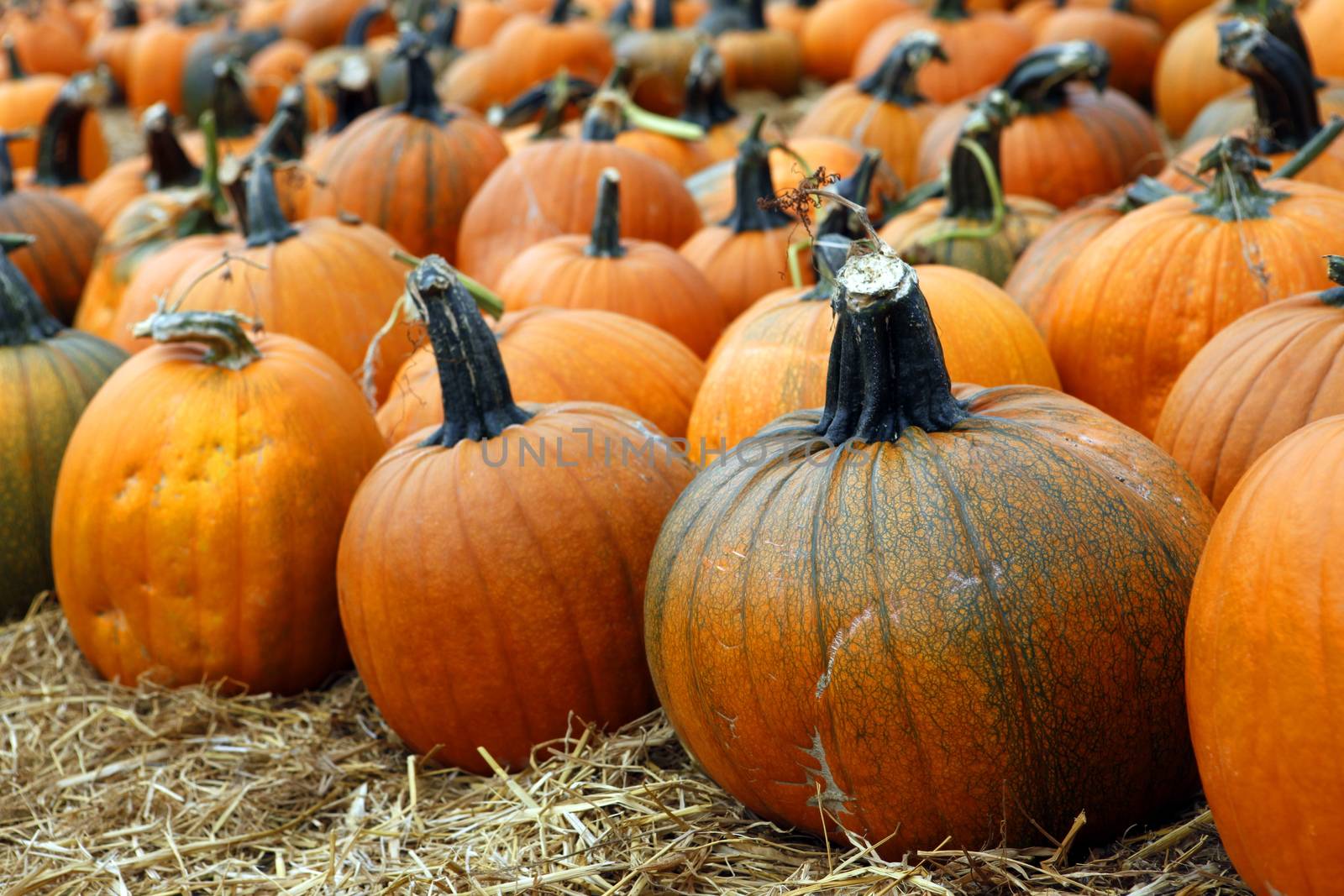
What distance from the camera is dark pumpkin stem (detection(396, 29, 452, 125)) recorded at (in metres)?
5.25

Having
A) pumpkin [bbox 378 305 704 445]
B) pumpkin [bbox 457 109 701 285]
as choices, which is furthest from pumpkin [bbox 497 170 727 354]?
pumpkin [bbox 457 109 701 285]

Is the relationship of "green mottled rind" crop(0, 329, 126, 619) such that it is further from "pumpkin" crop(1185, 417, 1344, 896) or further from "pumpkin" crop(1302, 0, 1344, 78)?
"pumpkin" crop(1302, 0, 1344, 78)

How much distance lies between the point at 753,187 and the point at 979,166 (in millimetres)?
816

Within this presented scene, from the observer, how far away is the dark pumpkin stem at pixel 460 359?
107 inches

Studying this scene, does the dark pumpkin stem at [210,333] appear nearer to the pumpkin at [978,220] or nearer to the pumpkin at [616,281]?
the pumpkin at [616,281]

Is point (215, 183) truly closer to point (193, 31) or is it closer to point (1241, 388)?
point (1241, 388)

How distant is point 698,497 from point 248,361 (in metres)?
1.40

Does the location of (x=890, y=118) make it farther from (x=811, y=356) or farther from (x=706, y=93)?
(x=811, y=356)

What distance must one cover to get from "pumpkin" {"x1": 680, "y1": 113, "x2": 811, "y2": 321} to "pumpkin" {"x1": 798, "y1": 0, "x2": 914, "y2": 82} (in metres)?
4.50

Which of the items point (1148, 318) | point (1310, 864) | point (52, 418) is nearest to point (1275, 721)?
point (1310, 864)

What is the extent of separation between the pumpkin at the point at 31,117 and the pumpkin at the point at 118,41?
6.73ft

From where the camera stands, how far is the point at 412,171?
5188 millimetres

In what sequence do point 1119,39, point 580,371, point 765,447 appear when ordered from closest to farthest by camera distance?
point 765,447 → point 580,371 → point 1119,39

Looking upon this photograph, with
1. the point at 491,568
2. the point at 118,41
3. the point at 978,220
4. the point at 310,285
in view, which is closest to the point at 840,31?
the point at 978,220
